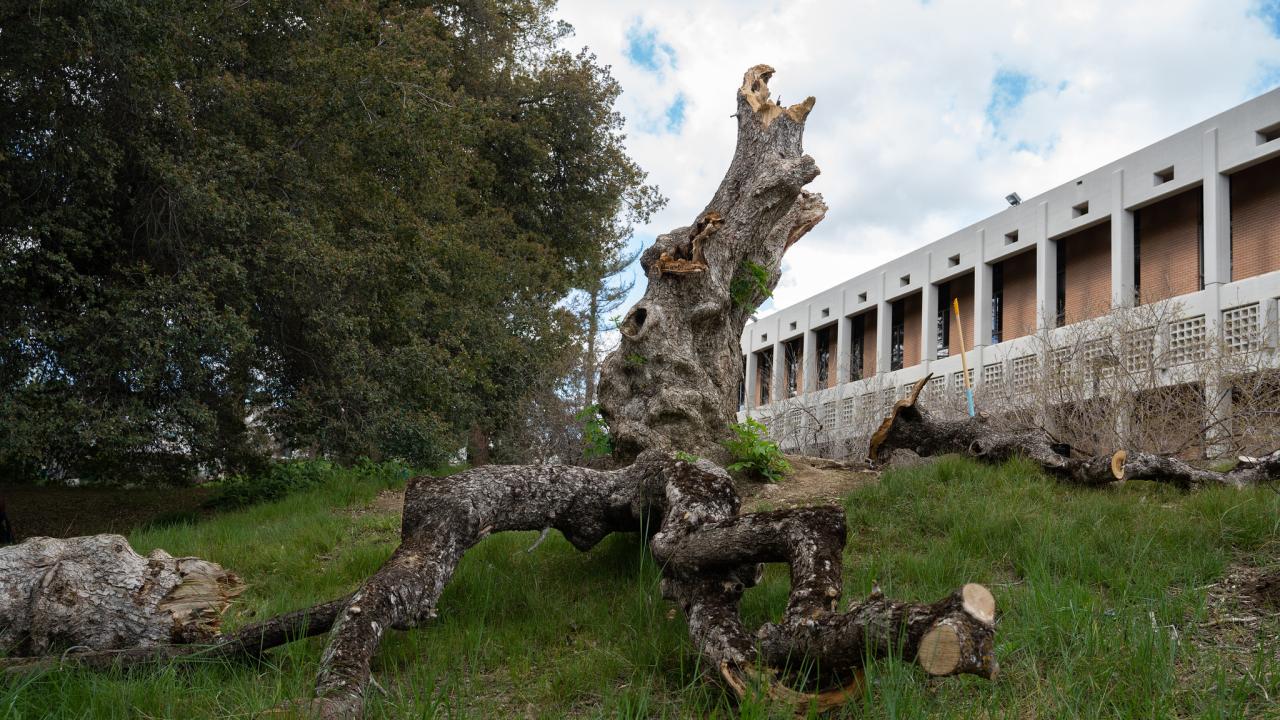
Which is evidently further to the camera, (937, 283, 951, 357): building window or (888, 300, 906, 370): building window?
(888, 300, 906, 370): building window

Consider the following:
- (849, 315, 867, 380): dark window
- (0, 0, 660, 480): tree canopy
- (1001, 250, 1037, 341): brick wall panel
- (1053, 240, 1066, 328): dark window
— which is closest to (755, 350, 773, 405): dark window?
(849, 315, 867, 380): dark window

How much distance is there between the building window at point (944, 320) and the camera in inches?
1204

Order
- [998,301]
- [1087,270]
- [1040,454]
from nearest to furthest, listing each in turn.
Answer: [1040,454], [1087,270], [998,301]

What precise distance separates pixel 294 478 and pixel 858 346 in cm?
2783

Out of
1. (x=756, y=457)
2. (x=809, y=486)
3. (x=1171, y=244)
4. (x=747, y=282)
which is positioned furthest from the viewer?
(x=1171, y=244)

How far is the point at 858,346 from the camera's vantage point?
35562mm

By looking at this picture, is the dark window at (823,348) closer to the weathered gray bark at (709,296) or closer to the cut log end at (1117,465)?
the weathered gray bark at (709,296)

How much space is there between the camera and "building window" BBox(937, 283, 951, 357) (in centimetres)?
3058

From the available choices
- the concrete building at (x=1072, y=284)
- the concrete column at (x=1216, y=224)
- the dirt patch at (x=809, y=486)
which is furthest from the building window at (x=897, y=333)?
the dirt patch at (x=809, y=486)

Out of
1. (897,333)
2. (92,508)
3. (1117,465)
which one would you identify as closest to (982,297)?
(897,333)

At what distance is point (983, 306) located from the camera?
91.5ft

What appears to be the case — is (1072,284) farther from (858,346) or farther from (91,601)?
(91,601)

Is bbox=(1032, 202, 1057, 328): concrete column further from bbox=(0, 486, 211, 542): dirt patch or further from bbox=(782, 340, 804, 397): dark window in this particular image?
bbox=(0, 486, 211, 542): dirt patch

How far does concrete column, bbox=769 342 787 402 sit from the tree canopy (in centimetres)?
1627
